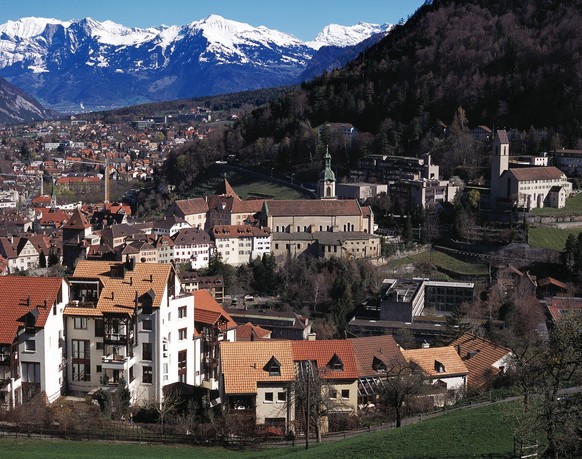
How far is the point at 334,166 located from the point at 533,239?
81.2 feet

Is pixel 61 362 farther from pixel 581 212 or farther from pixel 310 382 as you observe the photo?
pixel 581 212

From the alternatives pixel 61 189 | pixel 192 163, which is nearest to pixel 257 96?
pixel 61 189

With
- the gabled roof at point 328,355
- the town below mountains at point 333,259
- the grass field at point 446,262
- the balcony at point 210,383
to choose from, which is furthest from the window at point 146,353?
the grass field at point 446,262

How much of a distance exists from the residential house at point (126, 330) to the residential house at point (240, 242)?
2886 centimetres

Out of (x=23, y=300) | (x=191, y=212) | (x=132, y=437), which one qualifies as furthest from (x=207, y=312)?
(x=191, y=212)

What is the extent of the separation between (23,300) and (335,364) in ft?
26.1

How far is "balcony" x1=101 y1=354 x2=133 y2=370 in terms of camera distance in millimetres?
22766

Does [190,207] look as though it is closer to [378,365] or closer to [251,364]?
[378,365]

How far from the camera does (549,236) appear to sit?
51.5 meters

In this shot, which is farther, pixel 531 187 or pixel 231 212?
pixel 231 212

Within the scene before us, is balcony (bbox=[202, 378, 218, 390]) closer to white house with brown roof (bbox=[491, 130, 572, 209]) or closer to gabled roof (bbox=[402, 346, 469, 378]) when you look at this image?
gabled roof (bbox=[402, 346, 469, 378])

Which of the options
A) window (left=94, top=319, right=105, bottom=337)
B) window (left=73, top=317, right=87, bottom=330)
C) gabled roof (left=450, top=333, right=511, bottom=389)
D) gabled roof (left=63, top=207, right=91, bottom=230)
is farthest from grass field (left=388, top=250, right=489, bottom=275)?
window (left=73, top=317, right=87, bottom=330)

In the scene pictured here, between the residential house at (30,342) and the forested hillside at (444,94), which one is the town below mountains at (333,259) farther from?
the forested hillside at (444,94)

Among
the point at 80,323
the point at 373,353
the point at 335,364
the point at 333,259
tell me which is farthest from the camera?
the point at 333,259
